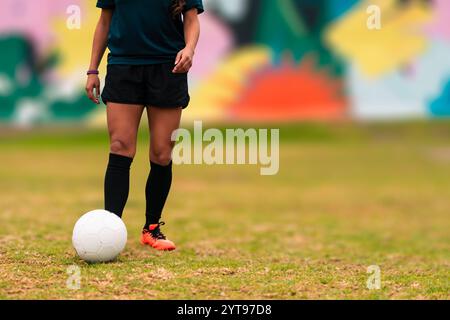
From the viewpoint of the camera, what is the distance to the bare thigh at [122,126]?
5.32m

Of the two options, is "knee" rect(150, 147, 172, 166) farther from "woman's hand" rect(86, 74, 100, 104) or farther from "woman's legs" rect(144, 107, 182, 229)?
"woman's hand" rect(86, 74, 100, 104)

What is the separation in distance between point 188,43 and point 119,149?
0.95 meters

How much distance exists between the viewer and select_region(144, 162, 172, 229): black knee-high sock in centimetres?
569

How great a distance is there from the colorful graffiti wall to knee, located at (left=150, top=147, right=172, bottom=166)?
21212 mm

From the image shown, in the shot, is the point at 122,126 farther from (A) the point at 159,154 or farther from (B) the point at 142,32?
(B) the point at 142,32

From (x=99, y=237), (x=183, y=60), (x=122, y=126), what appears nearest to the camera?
(x=99, y=237)

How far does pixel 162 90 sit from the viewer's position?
5.37m

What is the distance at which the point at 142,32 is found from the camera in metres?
5.33

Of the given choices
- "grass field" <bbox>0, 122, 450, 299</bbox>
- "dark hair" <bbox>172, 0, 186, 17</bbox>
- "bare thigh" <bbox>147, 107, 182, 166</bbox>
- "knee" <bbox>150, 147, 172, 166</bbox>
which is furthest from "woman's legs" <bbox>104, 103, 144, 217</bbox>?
"dark hair" <bbox>172, 0, 186, 17</bbox>

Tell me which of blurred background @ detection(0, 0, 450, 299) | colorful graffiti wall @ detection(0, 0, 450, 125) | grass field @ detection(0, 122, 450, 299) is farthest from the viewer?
colorful graffiti wall @ detection(0, 0, 450, 125)

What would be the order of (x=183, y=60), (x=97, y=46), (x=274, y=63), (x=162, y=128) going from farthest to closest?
(x=274, y=63)
(x=97, y=46)
(x=162, y=128)
(x=183, y=60)

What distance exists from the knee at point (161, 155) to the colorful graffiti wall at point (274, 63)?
21.2m

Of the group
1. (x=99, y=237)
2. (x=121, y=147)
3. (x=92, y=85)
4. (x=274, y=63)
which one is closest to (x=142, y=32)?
(x=92, y=85)
